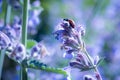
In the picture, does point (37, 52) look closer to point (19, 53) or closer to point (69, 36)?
point (19, 53)

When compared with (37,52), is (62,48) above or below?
below

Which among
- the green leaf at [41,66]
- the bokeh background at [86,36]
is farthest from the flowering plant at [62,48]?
the bokeh background at [86,36]

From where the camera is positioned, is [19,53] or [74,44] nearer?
[74,44]

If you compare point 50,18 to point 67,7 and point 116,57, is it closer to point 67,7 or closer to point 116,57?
point 67,7

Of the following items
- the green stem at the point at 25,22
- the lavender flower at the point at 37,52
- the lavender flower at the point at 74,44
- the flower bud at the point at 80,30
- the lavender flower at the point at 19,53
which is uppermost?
the green stem at the point at 25,22

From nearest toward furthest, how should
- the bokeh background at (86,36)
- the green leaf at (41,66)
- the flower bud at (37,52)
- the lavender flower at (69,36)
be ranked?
the lavender flower at (69,36), the green leaf at (41,66), the flower bud at (37,52), the bokeh background at (86,36)

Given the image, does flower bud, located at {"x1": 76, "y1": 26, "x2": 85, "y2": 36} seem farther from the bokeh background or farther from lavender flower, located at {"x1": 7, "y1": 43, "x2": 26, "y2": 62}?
the bokeh background

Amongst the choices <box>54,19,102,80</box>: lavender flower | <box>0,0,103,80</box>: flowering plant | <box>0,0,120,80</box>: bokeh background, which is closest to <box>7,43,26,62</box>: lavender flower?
<box>0,0,103,80</box>: flowering plant

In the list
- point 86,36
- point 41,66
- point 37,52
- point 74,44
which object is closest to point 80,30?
point 74,44

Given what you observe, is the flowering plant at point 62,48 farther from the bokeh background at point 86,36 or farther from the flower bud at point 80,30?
the bokeh background at point 86,36
